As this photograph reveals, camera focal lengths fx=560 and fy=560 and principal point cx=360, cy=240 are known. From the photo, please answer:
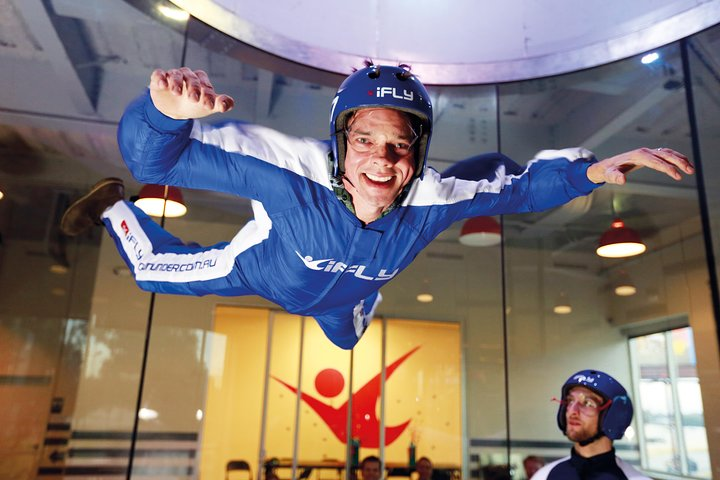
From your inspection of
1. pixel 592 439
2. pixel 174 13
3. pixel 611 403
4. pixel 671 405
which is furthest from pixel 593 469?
pixel 174 13

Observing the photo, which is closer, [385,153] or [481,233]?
[385,153]

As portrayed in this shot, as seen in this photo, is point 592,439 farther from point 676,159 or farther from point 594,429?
point 676,159

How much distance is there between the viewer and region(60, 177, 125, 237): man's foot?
2727 mm

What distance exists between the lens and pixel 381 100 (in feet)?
5.16

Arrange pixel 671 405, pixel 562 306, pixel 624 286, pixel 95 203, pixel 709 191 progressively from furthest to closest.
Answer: pixel 562 306, pixel 624 286, pixel 671 405, pixel 709 191, pixel 95 203

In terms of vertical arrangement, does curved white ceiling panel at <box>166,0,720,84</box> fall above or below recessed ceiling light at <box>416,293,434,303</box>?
above

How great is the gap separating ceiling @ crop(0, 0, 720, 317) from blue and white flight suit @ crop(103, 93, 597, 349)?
6.80ft

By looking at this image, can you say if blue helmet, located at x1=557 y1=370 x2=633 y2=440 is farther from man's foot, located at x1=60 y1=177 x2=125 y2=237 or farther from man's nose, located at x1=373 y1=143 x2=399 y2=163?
man's foot, located at x1=60 y1=177 x2=125 y2=237

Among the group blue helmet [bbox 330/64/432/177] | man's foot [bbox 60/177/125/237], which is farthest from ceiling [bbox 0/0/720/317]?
blue helmet [bbox 330/64/432/177]

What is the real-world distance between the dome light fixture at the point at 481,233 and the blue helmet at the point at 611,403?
4.44 ft

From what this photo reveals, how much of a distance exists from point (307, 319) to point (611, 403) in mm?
2073

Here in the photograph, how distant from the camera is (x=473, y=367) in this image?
13.5 ft

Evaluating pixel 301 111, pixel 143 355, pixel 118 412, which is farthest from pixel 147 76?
pixel 118 412

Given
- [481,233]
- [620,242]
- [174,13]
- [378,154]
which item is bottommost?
[378,154]
